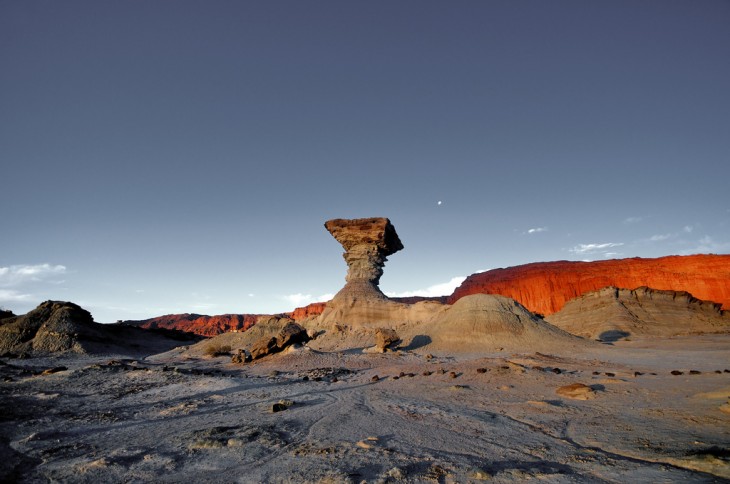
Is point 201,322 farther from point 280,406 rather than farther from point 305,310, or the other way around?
point 280,406

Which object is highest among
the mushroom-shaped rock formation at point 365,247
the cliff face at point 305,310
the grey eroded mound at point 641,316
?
the mushroom-shaped rock formation at point 365,247

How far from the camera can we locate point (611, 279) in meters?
86.6

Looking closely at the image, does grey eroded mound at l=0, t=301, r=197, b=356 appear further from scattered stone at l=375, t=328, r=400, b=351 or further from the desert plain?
scattered stone at l=375, t=328, r=400, b=351

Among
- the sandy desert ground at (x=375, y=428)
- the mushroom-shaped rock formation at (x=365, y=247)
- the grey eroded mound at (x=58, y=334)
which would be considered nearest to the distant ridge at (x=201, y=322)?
the grey eroded mound at (x=58, y=334)

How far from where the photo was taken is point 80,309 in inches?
1416

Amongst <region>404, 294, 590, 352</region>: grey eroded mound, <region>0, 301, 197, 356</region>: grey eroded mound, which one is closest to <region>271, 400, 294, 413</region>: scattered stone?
<region>404, 294, 590, 352</region>: grey eroded mound

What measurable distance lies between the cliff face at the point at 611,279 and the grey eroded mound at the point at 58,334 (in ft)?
251

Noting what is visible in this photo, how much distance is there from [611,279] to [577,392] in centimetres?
9565

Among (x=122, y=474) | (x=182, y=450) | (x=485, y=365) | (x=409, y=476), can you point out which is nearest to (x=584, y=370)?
(x=485, y=365)

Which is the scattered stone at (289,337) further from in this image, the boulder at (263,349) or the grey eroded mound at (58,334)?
the grey eroded mound at (58,334)

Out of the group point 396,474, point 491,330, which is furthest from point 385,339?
point 396,474

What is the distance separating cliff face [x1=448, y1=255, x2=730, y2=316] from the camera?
7594 centimetres

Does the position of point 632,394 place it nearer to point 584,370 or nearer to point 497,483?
point 584,370

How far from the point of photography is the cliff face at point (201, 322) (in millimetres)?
120062
